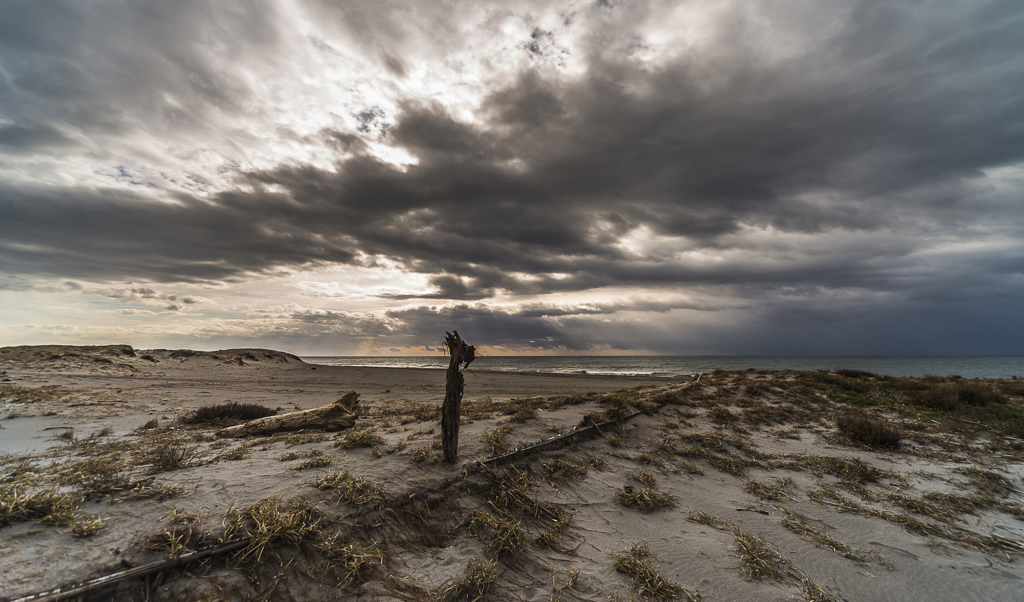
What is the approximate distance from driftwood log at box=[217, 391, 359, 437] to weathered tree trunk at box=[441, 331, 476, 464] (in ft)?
15.6

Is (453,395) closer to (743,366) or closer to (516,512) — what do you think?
(516,512)

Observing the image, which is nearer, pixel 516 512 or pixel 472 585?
pixel 472 585

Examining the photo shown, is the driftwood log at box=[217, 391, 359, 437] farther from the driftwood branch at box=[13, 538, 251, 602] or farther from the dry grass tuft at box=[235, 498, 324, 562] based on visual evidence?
the driftwood branch at box=[13, 538, 251, 602]

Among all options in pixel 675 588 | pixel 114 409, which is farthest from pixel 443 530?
pixel 114 409

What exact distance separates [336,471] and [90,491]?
2.86 meters

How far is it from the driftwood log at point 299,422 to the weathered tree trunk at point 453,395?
15.6 feet

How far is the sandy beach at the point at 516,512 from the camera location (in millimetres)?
4059

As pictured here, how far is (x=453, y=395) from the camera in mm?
7152

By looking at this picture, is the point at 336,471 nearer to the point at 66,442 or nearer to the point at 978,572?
the point at 66,442

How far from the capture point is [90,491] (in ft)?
14.8

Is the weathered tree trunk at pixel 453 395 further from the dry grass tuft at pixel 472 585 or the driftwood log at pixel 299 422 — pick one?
the driftwood log at pixel 299 422

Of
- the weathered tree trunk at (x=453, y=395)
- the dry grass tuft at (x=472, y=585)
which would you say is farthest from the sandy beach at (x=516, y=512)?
the weathered tree trunk at (x=453, y=395)

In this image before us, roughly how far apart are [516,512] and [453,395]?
238cm

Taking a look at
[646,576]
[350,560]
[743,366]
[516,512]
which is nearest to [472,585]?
[350,560]
